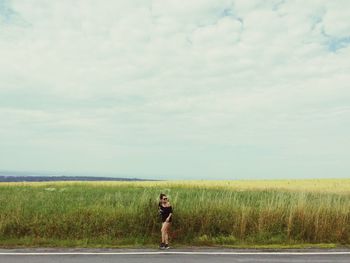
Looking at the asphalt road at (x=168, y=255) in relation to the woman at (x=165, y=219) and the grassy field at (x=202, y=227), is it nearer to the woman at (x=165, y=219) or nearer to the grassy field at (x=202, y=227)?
the woman at (x=165, y=219)

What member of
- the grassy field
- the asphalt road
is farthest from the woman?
the grassy field

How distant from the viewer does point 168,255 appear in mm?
10375

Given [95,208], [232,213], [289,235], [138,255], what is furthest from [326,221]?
[95,208]

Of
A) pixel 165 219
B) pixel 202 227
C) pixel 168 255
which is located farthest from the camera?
pixel 202 227

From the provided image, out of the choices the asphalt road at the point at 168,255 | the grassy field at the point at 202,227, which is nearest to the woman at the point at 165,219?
the asphalt road at the point at 168,255

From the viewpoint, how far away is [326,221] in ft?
44.1

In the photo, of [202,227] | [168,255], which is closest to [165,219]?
[168,255]

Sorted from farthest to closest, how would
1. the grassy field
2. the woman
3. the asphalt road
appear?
the grassy field, the woman, the asphalt road

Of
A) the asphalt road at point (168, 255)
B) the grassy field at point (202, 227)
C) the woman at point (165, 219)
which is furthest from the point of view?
the grassy field at point (202, 227)

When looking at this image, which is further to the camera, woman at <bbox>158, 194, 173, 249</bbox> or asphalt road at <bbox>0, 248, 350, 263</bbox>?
woman at <bbox>158, 194, 173, 249</bbox>

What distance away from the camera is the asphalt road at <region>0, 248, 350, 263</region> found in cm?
970

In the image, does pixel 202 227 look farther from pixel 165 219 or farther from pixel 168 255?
pixel 168 255

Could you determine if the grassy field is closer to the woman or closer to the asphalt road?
the woman

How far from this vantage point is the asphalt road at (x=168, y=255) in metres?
9.70
